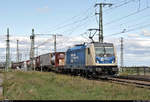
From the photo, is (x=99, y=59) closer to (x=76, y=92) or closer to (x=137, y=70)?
(x=137, y=70)

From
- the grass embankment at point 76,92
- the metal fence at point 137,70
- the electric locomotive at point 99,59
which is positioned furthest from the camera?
the metal fence at point 137,70

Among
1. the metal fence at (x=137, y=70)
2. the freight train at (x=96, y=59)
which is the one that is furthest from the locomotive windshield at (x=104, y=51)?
the metal fence at (x=137, y=70)

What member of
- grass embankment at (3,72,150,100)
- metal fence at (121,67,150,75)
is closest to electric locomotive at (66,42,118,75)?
metal fence at (121,67,150,75)

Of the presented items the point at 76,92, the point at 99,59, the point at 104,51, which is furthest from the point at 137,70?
the point at 76,92

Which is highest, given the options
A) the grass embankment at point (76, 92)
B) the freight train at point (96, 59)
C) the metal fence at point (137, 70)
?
the freight train at point (96, 59)

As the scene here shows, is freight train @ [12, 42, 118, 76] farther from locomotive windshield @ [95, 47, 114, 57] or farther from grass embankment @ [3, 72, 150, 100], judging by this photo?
grass embankment @ [3, 72, 150, 100]

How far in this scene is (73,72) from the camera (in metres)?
35.2

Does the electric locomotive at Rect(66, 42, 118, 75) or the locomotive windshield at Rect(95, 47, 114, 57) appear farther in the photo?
the locomotive windshield at Rect(95, 47, 114, 57)

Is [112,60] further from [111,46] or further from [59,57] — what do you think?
[59,57]

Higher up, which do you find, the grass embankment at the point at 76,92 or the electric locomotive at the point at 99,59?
the electric locomotive at the point at 99,59

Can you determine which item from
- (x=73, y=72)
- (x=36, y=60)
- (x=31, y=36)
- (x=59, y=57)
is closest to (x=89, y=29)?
(x=73, y=72)

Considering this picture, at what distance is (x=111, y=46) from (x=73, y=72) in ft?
26.1

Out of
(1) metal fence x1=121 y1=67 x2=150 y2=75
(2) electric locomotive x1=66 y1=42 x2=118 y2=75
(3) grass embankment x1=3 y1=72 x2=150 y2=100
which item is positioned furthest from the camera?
(1) metal fence x1=121 y1=67 x2=150 y2=75

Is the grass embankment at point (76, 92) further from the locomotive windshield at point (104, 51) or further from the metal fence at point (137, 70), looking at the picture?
the metal fence at point (137, 70)
